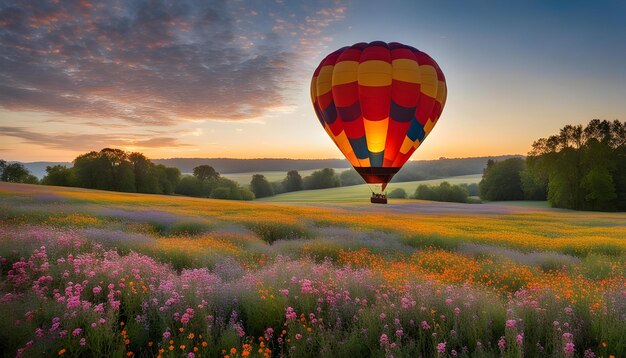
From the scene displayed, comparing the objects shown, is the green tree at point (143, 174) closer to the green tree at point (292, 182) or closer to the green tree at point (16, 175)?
the green tree at point (16, 175)

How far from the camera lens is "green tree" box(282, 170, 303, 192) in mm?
89363

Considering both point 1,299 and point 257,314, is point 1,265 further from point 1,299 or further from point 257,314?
point 257,314

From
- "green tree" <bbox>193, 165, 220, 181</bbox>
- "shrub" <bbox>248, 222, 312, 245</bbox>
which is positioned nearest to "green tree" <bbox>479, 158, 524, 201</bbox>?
"green tree" <bbox>193, 165, 220, 181</bbox>

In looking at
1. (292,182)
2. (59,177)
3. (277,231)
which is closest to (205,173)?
(292,182)

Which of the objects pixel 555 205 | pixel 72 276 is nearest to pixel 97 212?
pixel 72 276

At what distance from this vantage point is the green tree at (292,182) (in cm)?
8936

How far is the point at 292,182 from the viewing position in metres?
90.6

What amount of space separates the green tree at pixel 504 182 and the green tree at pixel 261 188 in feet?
135

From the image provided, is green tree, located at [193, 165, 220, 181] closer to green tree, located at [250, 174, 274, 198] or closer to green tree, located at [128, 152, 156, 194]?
green tree, located at [250, 174, 274, 198]

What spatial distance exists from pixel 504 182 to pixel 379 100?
56280 mm

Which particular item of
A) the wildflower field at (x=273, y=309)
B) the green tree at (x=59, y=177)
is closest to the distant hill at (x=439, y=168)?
the green tree at (x=59, y=177)

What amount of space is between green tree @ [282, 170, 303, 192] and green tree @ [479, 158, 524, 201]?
3955 cm

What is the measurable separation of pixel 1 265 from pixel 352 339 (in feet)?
24.9

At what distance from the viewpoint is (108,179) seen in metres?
60.1
